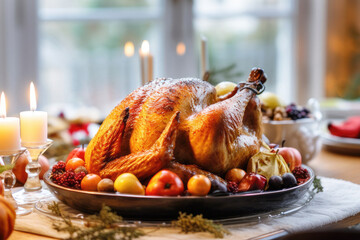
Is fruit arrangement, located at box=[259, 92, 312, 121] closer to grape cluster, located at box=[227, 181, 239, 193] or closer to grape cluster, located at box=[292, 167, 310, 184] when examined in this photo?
grape cluster, located at box=[292, 167, 310, 184]

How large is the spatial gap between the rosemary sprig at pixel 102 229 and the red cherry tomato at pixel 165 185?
118 millimetres

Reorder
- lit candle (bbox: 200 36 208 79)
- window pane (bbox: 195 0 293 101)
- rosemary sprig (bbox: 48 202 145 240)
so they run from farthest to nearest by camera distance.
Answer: window pane (bbox: 195 0 293 101)
lit candle (bbox: 200 36 208 79)
rosemary sprig (bbox: 48 202 145 240)

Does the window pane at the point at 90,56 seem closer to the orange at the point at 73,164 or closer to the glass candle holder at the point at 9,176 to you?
the orange at the point at 73,164

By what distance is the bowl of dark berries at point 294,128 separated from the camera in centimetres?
202

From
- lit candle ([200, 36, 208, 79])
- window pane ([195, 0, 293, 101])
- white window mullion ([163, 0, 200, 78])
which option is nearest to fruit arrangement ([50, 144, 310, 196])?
lit candle ([200, 36, 208, 79])

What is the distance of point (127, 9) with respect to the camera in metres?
4.54

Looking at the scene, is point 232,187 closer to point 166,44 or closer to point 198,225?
point 198,225

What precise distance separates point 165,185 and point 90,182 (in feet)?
0.68

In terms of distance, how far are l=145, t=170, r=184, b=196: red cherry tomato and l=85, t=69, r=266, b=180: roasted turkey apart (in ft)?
0.16

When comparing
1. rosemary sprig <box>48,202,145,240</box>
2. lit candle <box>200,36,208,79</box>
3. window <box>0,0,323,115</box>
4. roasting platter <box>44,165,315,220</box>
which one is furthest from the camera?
window <box>0,0,323,115</box>

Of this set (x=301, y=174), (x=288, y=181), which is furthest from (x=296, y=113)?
(x=288, y=181)

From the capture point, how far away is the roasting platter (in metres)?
1.20

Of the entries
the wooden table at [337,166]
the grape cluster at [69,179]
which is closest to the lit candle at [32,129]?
the grape cluster at [69,179]

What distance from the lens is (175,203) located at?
47.1 inches
